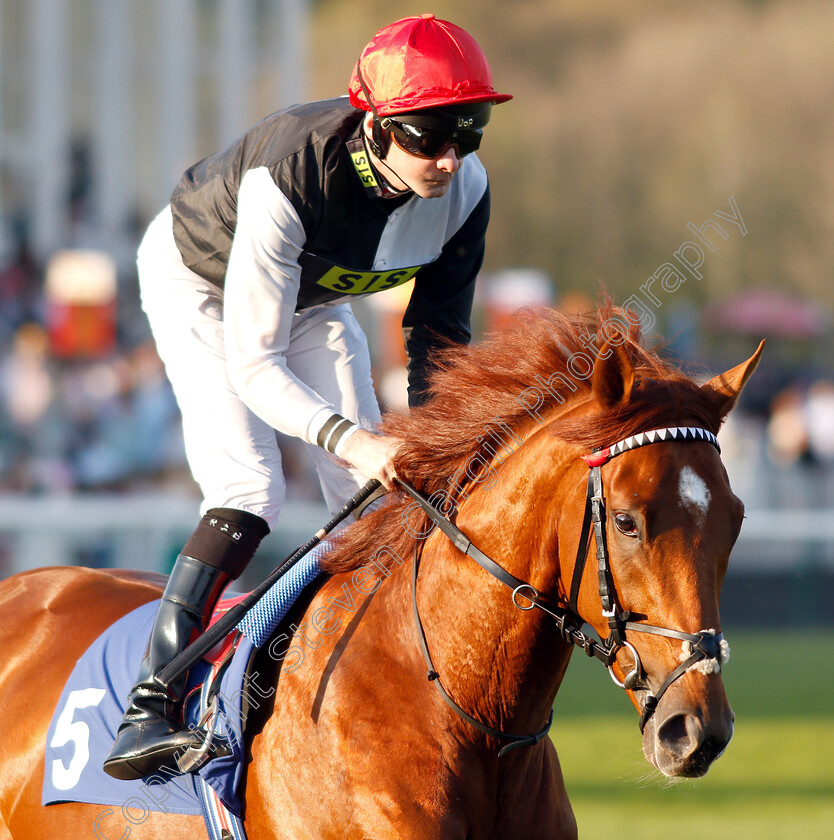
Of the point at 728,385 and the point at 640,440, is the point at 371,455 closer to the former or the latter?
the point at 640,440

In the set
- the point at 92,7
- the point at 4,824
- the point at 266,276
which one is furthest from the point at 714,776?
the point at 92,7

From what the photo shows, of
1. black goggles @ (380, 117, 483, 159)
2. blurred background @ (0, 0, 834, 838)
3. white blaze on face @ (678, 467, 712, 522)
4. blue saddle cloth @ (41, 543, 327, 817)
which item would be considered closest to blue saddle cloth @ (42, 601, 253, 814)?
blue saddle cloth @ (41, 543, 327, 817)

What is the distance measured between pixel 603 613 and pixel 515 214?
82.6 ft

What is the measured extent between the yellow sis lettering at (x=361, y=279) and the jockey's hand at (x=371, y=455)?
0.54 metres

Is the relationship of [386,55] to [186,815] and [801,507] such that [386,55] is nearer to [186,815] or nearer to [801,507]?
[186,815]

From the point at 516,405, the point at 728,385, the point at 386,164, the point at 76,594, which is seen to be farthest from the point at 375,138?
the point at 76,594

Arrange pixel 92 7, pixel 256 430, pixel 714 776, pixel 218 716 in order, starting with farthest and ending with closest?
pixel 92 7
pixel 714 776
pixel 256 430
pixel 218 716

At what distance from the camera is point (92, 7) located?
1412 centimetres

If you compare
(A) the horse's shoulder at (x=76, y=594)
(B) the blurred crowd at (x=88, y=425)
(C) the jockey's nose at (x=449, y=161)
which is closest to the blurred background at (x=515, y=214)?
(B) the blurred crowd at (x=88, y=425)

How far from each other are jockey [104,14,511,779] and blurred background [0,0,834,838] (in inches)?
13.9

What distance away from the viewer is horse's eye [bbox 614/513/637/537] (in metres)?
1.99

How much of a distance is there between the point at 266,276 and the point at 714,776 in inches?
193

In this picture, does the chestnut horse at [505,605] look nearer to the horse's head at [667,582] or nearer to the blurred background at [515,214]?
the horse's head at [667,582]

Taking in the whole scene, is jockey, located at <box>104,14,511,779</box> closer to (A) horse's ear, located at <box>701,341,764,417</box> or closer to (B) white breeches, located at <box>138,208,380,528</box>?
(B) white breeches, located at <box>138,208,380,528</box>
